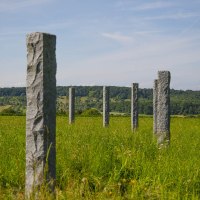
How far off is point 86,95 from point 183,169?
126868 mm

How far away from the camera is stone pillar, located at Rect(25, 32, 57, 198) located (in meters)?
5.48

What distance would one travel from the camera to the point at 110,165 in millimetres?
7016

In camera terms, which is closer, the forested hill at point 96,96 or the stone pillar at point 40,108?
the stone pillar at point 40,108

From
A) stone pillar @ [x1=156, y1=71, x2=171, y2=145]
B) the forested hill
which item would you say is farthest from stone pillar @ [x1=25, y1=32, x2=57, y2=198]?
the forested hill

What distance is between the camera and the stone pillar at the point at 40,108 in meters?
5.48

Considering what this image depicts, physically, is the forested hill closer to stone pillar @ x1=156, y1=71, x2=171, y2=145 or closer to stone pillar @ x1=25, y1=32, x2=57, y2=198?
stone pillar @ x1=156, y1=71, x2=171, y2=145

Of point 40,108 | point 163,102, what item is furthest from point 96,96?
point 40,108

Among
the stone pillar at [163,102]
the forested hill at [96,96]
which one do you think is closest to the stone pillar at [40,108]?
the stone pillar at [163,102]

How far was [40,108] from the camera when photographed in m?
5.51

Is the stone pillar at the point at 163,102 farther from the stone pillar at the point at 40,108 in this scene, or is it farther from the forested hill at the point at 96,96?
the forested hill at the point at 96,96

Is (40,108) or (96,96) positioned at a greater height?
(40,108)

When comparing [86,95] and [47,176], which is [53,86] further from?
[86,95]

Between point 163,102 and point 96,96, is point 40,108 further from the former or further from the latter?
point 96,96

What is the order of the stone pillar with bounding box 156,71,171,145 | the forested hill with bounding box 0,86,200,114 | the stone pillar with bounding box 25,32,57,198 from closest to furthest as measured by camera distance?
the stone pillar with bounding box 25,32,57,198
the stone pillar with bounding box 156,71,171,145
the forested hill with bounding box 0,86,200,114
